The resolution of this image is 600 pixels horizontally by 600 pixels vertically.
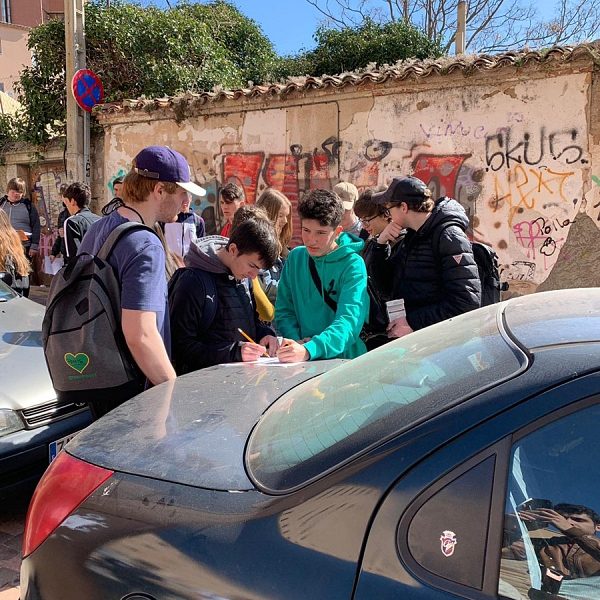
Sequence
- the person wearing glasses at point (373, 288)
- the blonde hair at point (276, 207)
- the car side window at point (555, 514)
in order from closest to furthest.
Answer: the car side window at point (555, 514) → the person wearing glasses at point (373, 288) → the blonde hair at point (276, 207)

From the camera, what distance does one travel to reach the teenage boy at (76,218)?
5277 mm

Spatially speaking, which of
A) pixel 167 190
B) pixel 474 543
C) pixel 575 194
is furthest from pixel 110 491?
pixel 575 194

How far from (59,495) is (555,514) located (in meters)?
1.28

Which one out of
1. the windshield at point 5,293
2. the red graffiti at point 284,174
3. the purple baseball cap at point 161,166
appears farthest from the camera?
the red graffiti at point 284,174

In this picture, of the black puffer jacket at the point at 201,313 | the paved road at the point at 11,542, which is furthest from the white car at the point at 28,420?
the black puffer jacket at the point at 201,313

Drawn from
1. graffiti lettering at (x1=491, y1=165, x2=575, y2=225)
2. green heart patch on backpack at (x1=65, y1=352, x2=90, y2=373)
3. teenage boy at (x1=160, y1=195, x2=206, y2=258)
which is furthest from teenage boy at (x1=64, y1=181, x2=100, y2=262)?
graffiti lettering at (x1=491, y1=165, x2=575, y2=225)

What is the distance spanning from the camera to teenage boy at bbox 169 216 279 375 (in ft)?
8.80

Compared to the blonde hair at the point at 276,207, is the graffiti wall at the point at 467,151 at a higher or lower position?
higher

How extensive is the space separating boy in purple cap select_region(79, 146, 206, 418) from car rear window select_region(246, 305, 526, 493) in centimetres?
71

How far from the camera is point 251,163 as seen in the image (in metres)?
8.88

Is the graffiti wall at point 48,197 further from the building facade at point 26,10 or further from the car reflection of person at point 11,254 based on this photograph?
the building facade at point 26,10

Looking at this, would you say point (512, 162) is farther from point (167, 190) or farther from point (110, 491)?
point (110, 491)

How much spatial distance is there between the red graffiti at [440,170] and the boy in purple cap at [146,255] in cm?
522

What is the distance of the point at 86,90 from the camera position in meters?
10.6
